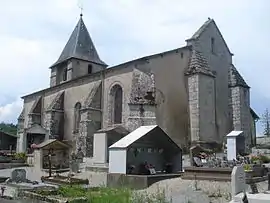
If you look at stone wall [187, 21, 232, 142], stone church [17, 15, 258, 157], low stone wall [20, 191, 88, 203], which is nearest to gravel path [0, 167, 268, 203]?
low stone wall [20, 191, 88, 203]

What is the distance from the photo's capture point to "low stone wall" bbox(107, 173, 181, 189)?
11367 mm

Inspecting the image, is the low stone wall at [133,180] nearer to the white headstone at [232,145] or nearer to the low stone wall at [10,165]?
the white headstone at [232,145]

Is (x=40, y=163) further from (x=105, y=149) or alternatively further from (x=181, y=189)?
(x=181, y=189)

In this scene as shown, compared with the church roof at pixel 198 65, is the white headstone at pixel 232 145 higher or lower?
lower

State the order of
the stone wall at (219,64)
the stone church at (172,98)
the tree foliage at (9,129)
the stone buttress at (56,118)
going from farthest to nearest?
the tree foliage at (9,129) → the stone buttress at (56,118) → the stone wall at (219,64) → the stone church at (172,98)

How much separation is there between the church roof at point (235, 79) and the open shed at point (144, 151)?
14.1m

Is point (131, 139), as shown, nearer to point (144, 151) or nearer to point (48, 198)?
point (144, 151)

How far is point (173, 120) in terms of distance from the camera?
24.5 m

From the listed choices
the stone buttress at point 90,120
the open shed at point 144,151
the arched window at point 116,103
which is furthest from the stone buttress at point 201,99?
the open shed at point 144,151

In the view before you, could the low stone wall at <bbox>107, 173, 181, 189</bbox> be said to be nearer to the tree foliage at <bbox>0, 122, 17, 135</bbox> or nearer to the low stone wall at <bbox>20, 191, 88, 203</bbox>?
the low stone wall at <bbox>20, 191, 88, 203</bbox>

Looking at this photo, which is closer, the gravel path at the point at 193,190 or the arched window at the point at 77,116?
the gravel path at the point at 193,190

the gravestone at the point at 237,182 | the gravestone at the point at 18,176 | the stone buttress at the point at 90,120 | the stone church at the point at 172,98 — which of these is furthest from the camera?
the stone buttress at the point at 90,120

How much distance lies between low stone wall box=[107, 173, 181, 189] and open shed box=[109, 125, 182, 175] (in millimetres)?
281

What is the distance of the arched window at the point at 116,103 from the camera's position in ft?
84.8
